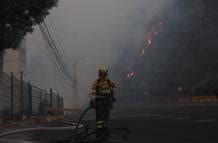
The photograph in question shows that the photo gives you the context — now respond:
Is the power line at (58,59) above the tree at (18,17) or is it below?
above

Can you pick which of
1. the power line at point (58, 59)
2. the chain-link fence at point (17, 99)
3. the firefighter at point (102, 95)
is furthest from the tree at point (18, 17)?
the power line at point (58, 59)

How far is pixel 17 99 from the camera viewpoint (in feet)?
84.0

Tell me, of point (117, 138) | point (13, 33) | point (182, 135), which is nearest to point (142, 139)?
point (182, 135)

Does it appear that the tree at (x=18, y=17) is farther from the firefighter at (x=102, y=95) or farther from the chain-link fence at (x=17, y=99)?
the firefighter at (x=102, y=95)

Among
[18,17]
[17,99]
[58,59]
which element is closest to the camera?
[18,17]

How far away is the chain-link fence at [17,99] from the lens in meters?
23.3

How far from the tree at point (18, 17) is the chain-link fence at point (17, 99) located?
312 centimetres

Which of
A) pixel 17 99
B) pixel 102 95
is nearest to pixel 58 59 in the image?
pixel 17 99

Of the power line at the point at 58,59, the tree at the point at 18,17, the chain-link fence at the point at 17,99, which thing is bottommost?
the chain-link fence at the point at 17,99

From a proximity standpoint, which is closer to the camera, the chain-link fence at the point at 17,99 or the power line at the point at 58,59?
the chain-link fence at the point at 17,99

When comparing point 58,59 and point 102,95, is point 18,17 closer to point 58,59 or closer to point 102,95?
point 102,95

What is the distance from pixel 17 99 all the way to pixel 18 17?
7.41 m

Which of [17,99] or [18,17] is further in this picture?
[17,99]

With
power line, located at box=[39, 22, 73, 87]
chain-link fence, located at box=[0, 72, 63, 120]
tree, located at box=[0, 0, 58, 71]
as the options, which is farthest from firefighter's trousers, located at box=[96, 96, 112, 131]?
power line, located at box=[39, 22, 73, 87]
